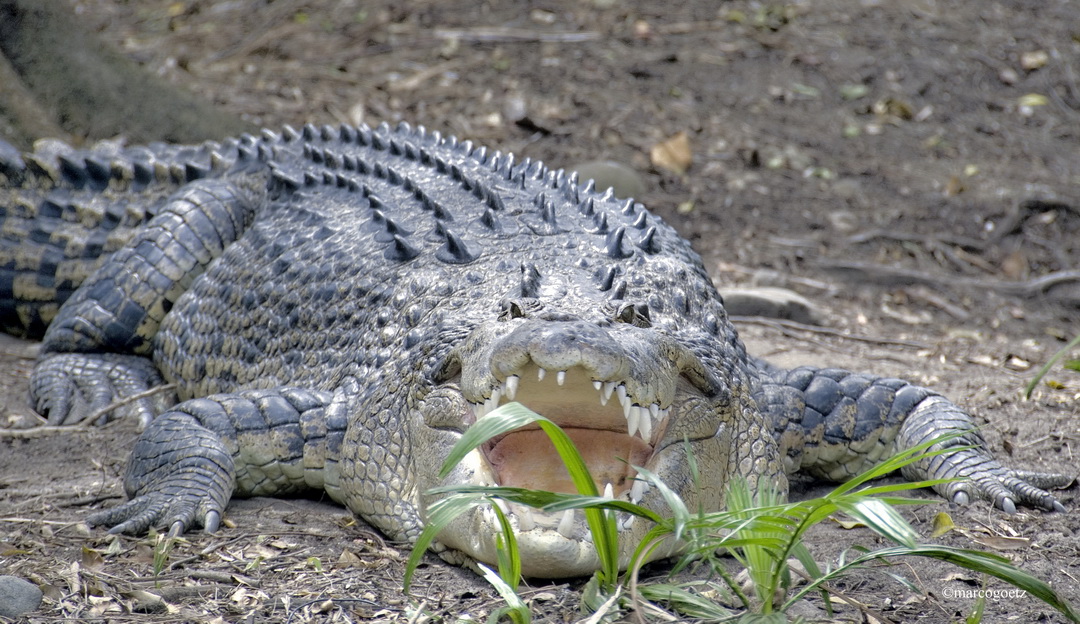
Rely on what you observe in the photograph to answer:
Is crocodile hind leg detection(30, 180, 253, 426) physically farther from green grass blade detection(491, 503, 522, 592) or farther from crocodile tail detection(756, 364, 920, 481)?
green grass blade detection(491, 503, 522, 592)

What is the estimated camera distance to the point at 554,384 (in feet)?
8.92

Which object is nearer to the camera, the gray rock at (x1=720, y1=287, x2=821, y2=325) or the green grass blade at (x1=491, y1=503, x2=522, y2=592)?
the green grass blade at (x1=491, y1=503, x2=522, y2=592)

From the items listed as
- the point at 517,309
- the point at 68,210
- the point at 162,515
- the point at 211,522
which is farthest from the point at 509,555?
the point at 68,210

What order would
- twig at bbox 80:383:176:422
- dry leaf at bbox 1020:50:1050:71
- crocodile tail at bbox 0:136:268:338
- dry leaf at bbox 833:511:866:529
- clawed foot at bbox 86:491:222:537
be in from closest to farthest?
clawed foot at bbox 86:491:222:537, dry leaf at bbox 833:511:866:529, twig at bbox 80:383:176:422, crocodile tail at bbox 0:136:268:338, dry leaf at bbox 1020:50:1050:71

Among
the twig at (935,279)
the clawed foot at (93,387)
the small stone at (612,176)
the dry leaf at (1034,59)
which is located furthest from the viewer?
the dry leaf at (1034,59)

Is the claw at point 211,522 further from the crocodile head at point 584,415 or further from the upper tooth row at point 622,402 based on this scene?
the upper tooth row at point 622,402

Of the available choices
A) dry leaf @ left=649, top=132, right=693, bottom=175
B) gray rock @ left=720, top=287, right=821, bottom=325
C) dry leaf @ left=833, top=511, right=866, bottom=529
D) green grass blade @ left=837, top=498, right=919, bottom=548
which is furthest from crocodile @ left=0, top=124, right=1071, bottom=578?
dry leaf @ left=649, top=132, right=693, bottom=175

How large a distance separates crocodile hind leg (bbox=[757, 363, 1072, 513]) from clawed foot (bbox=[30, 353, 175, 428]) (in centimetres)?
255

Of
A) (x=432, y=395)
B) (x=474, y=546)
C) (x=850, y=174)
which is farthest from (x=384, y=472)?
(x=850, y=174)

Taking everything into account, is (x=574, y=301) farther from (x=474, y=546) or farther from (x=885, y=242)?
(x=885, y=242)

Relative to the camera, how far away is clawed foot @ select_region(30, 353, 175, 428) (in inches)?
169

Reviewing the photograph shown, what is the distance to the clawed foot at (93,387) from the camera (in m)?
4.29

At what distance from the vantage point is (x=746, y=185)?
24.3ft

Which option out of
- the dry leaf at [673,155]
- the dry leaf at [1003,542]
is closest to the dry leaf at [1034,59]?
the dry leaf at [673,155]
